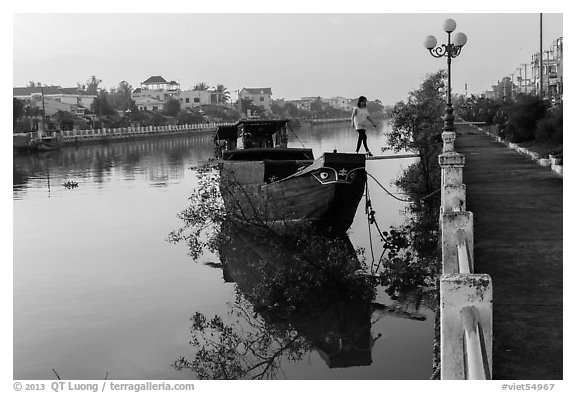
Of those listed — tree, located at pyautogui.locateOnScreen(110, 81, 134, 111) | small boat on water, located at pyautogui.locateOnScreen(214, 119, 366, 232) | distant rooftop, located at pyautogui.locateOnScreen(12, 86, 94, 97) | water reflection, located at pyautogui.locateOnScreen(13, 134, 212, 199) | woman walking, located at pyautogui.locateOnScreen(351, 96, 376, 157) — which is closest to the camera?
woman walking, located at pyautogui.locateOnScreen(351, 96, 376, 157)

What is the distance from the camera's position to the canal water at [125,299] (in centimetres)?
890

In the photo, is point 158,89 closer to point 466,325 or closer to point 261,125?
point 261,125

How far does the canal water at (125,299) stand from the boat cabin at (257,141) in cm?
251

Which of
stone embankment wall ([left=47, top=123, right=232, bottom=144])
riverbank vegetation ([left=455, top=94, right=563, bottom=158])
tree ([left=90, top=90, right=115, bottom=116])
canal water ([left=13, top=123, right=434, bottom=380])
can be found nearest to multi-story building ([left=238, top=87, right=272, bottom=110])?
stone embankment wall ([left=47, top=123, right=232, bottom=144])

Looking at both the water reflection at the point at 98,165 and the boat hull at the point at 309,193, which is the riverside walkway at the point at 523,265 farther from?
the water reflection at the point at 98,165

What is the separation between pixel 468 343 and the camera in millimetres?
3746

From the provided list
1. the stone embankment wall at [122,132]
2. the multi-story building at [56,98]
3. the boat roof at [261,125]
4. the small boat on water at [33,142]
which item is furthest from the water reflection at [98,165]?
the multi-story building at [56,98]

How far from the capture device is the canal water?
8.90m

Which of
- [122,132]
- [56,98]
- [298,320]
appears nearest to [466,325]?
[298,320]

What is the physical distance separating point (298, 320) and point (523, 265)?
3.40 m

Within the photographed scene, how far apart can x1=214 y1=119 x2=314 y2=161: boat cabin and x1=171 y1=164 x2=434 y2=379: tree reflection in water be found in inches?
200

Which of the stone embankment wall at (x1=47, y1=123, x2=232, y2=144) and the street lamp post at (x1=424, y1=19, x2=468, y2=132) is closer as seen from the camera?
the street lamp post at (x1=424, y1=19, x2=468, y2=132)

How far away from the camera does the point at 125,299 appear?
468 inches

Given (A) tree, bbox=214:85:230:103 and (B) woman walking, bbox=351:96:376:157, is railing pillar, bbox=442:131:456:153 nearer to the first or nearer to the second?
(B) woman walking, bbox=351:96:376:157
